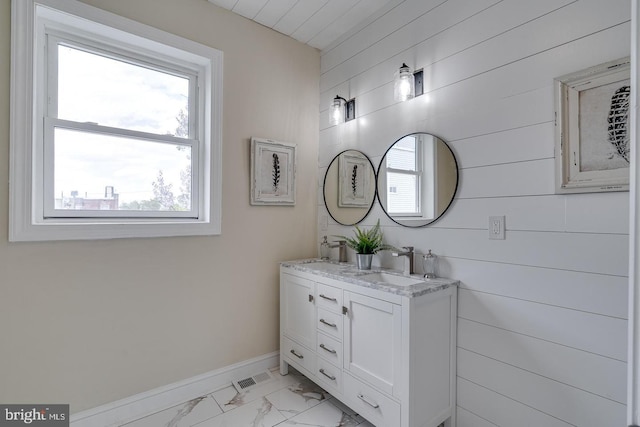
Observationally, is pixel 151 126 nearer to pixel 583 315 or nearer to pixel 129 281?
pixel 129 281

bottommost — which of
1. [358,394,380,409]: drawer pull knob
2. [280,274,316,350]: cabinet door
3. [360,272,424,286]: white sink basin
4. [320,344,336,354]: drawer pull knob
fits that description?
[358,394,380,409]: drawer pull knob

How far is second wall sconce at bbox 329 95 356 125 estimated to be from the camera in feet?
7.96

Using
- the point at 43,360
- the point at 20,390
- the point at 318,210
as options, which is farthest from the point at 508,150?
the point at 20,390

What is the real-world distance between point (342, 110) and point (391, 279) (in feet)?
4.43

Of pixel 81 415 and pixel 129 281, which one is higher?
pixel 129 281

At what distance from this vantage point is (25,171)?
1.59m

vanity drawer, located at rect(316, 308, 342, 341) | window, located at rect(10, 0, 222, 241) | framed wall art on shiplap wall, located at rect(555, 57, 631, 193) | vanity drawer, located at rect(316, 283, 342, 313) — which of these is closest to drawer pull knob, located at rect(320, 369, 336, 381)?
vanity drawer, located at rect(316, 308, 342, 341)

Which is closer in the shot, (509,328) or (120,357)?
(509,328)

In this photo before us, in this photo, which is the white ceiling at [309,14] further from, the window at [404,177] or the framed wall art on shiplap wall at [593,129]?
the framed wall art on shiplap wall at [593,129]

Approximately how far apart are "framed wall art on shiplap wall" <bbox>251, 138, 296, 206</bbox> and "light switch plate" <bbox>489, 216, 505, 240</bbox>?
57.7 inches

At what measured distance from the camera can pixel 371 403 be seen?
1.65 m

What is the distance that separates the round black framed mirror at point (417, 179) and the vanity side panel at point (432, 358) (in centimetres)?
49

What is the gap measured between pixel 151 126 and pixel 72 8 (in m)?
0.68

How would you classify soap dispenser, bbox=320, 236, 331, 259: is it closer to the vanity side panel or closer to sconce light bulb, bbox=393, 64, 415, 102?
the vanity side panel
